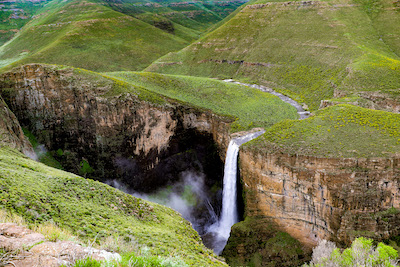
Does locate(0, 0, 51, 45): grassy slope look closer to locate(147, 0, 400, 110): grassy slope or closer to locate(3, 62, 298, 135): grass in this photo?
locate(147, 0, 400, 110): grassy slope

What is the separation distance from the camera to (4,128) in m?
30.9

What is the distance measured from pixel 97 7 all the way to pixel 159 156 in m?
129

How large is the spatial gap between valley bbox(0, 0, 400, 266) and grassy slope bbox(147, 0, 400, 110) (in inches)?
21.8

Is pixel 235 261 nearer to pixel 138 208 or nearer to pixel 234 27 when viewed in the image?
pixel 138 208

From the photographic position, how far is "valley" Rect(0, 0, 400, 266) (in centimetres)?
1820

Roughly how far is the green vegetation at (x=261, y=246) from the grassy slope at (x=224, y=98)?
47.5 feet

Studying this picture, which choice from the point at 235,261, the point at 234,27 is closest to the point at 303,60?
the point at 234,27

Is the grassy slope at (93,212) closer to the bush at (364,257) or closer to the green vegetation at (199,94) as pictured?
the bush at (364,257)

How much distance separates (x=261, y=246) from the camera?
3238 centimetres

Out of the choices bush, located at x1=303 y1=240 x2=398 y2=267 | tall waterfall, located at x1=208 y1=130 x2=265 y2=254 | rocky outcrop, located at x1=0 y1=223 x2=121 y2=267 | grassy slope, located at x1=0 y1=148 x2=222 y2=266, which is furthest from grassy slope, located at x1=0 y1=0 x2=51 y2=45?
bush, located at x1=303 y1=240 x2=398 y2=267

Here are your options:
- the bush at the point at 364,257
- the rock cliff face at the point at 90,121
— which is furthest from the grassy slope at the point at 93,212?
the rock cliff face at the point at 90,121

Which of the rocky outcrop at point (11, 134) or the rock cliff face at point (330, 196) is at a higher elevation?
the rocky outcrop at point (11, 134)

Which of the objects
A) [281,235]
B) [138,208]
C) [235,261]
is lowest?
[235,261]

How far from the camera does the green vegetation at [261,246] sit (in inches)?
1221
